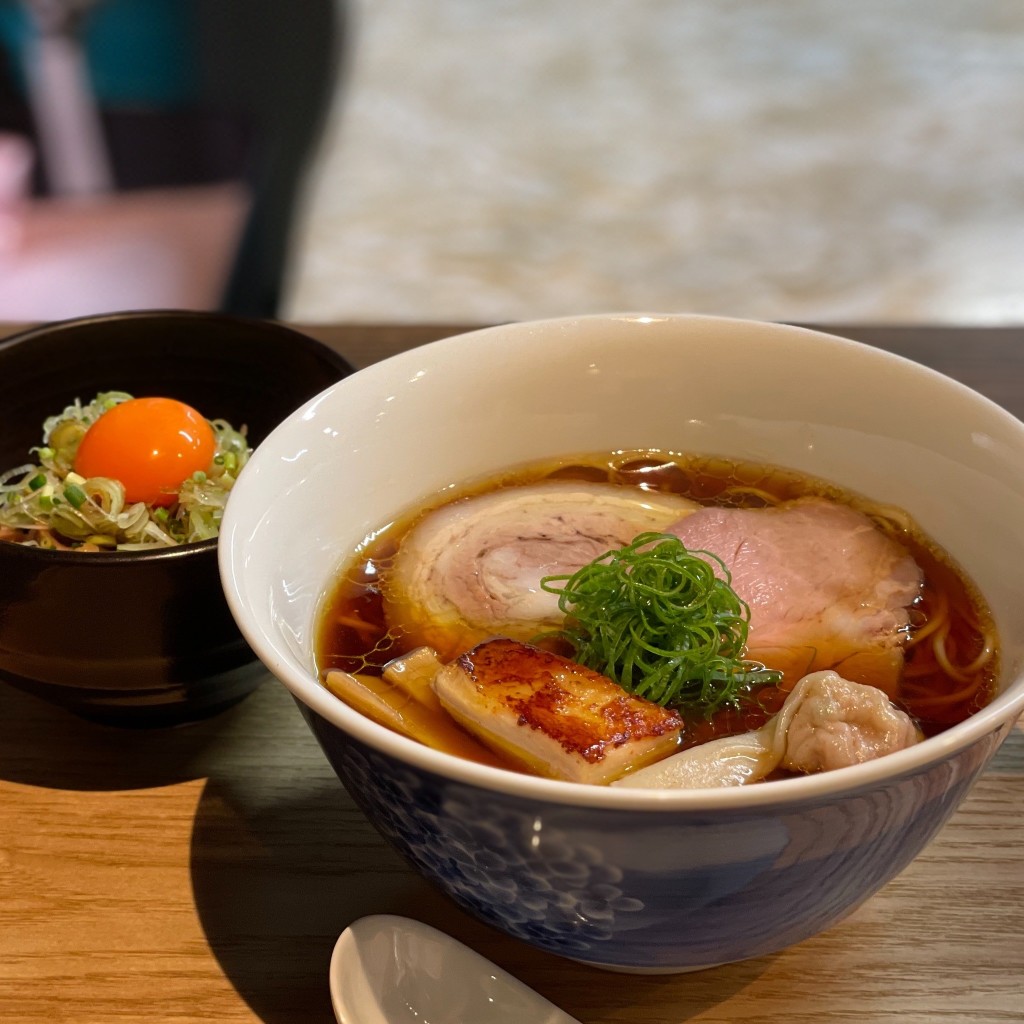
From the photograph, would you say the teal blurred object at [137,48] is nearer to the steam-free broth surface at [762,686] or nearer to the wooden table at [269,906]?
the steam-free broth surface at [762,686]

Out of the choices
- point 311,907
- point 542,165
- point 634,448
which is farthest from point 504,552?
point 542,165

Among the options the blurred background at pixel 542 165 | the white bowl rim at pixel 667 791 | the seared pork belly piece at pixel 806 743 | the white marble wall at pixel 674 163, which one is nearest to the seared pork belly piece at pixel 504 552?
the seared pork belly piece at pixel 806 743

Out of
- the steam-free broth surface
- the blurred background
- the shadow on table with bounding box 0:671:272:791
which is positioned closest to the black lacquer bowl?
the shadow on table with bounding box 0:671:272:791

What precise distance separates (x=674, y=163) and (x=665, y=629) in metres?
4.06

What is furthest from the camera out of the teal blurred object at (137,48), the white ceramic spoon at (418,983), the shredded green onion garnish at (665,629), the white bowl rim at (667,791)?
the teal blurred object at (137,48)

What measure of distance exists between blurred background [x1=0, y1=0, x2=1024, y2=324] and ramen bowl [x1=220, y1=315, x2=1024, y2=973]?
2083 millimetres

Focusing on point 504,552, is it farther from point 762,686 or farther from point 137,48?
point 137,48

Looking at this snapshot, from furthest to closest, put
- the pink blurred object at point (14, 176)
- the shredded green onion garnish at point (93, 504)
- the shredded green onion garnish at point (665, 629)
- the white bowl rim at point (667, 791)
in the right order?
the pink blurred object at point (14, 176) → the shredded green onion garnish at point (93, 504) → the shredded green onion garnish at point (665, 629) → the white bowl rim at point (667, 791)

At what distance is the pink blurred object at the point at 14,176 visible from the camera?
384cm

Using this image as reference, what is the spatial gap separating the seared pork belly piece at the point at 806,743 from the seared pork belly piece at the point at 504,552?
267 millimetres

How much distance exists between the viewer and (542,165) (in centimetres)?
477

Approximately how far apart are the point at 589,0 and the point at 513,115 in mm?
1387

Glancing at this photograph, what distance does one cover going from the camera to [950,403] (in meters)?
1.08

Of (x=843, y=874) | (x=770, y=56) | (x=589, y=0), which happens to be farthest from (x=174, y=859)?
(x=589, y=0)
